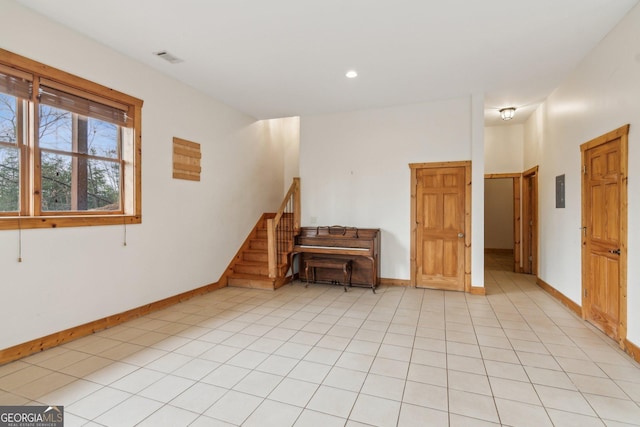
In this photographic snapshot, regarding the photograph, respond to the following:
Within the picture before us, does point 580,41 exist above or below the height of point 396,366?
above

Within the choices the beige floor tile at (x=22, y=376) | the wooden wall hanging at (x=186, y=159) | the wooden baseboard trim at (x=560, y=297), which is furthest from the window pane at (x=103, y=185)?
the wooden baseboard trim at (x=560, y=297)

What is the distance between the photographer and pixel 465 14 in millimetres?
2975

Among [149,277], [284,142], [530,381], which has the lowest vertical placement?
[530,381]

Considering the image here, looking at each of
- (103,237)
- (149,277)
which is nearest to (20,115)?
(103,237)

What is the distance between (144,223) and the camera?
400 cm

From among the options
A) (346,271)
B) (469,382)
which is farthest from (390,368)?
(346,271)

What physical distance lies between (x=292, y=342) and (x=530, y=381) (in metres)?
2.02

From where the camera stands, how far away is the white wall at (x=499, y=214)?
964 cm

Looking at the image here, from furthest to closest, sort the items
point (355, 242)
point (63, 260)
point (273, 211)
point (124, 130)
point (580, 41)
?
point (273, 211), point (355, 242), point (124, 130), point (580, 41), point (63, 260)

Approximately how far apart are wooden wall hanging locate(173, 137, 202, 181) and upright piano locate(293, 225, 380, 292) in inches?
81.8

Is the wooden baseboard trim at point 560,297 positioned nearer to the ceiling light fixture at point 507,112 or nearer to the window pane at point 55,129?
the ceiling light fixture at point 507,112

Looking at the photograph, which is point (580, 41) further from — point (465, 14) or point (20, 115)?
point (20, 115)

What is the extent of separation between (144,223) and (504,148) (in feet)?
22.6

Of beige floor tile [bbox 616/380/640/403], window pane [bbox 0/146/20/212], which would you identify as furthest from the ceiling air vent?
beige floor tile [bbox 616/380/640/403]
